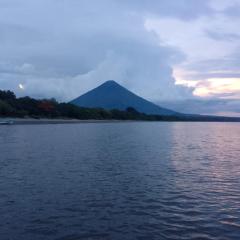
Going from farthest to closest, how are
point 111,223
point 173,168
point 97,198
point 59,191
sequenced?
point 173,168, point 59,191, point 97,198, point 111,223

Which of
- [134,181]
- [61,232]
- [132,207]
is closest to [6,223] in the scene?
[61,232]

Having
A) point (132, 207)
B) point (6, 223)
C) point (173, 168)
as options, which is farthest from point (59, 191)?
point (173, 168)

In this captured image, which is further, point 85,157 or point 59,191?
point 85,157

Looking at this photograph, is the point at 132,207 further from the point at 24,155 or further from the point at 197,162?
the point at 24,155

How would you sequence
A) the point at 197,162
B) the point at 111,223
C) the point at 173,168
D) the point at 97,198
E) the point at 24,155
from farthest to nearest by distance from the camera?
the point at 24,155 < the point at 197,162 < the point at 173,168 < the point at 97,198 < the point at 111,223

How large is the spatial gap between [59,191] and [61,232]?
825 cm

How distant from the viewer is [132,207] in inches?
870

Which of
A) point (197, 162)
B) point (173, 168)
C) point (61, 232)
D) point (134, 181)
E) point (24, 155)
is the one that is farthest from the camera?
point (24, 155)

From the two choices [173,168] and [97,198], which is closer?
[97,198]

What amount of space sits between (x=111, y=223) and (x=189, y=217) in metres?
3.69

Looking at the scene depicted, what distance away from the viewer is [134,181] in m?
30.2

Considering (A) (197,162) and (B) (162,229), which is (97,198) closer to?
(B) (162,229)

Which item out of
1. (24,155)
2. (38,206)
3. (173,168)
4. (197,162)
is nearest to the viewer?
(38,206)

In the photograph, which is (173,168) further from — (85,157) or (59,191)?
(59,191)
